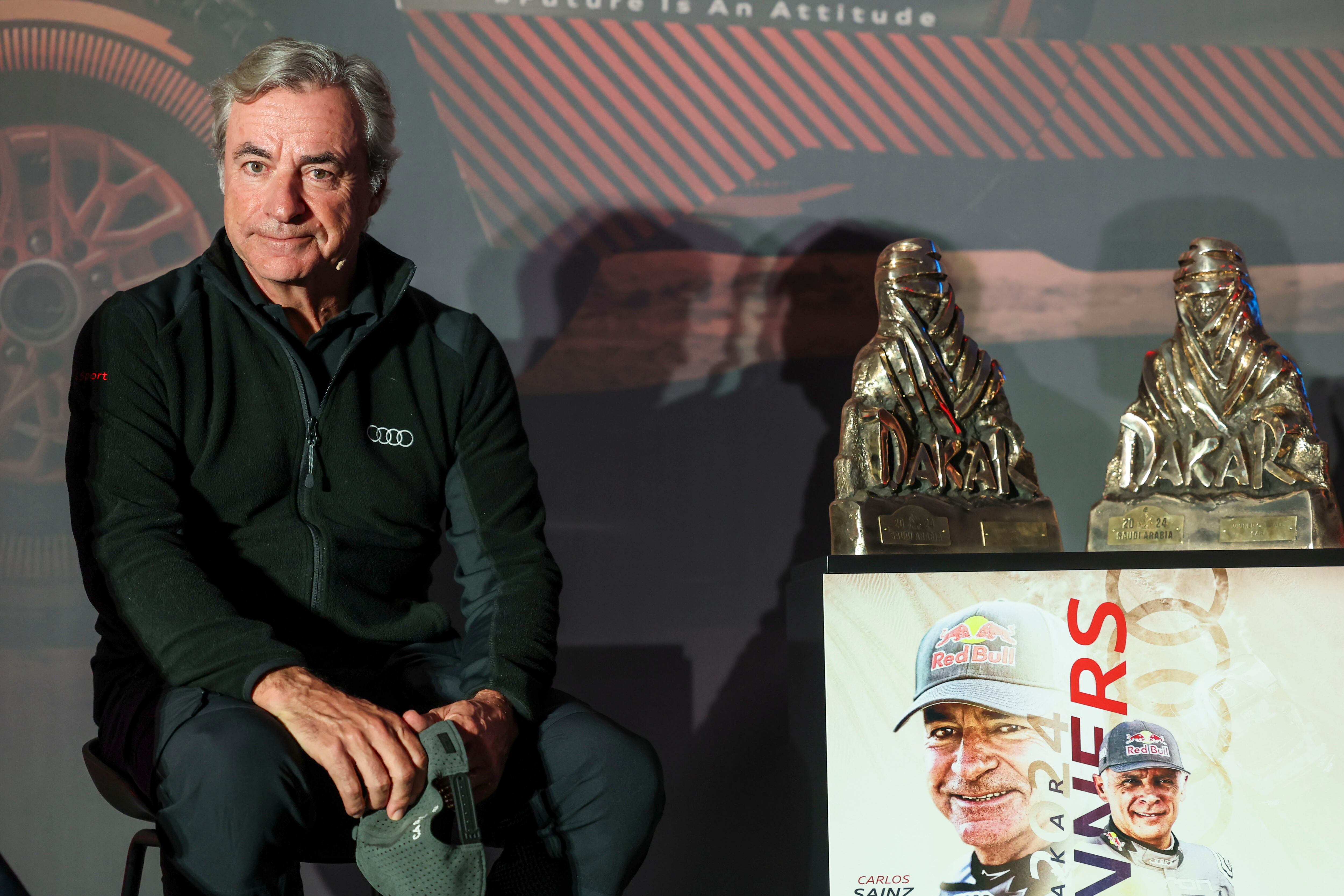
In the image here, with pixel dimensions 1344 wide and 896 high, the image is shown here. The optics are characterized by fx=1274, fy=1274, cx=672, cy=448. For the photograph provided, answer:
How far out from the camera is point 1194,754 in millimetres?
1467

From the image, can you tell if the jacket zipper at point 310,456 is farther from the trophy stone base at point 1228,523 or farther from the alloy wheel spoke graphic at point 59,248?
the trophy stone base at point 1228,523

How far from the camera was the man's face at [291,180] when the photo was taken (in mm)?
1355

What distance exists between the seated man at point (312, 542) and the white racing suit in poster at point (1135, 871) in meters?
0.53

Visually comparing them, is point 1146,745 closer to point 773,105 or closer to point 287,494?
point 287,494

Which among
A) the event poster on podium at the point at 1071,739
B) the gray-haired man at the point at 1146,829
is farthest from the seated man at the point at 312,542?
the gray-haired man at the point at 1146,829

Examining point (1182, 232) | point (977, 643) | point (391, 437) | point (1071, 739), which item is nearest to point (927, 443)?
point (977, 643)

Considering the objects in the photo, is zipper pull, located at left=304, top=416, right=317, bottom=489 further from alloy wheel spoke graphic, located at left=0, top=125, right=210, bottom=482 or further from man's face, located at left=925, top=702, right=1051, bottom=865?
alloy wheel spoke graphic, located at left=0, top=125, right=210, bottom=482

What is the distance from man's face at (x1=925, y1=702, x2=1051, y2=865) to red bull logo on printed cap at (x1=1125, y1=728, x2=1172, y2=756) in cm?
10

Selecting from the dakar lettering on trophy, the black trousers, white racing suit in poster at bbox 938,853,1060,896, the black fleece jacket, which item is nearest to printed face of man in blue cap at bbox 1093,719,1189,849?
white racing suit in poster at bbox 938,853,1060,896

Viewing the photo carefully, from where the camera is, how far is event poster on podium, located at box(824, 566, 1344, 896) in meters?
1.44

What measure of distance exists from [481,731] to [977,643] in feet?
1.96

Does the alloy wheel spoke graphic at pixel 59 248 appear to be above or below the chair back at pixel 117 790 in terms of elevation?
above

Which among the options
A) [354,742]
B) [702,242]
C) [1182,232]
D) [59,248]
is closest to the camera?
[354,742]

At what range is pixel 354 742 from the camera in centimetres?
109
